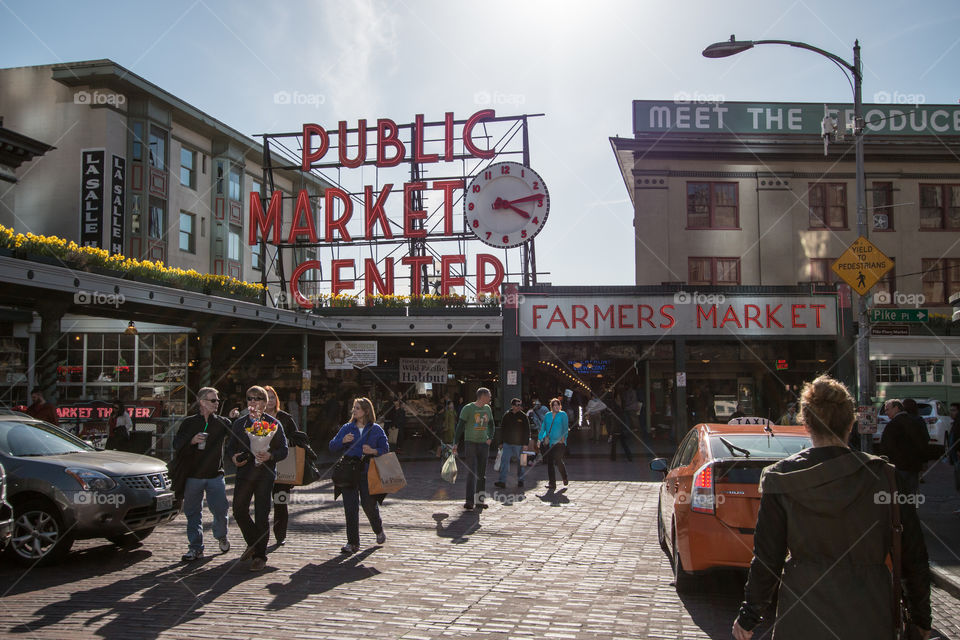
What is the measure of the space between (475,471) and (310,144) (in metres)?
22.9

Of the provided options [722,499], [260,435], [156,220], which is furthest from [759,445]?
[156,220]

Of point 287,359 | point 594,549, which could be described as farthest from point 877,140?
point 594,549

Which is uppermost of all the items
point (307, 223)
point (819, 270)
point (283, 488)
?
point (307, 223)

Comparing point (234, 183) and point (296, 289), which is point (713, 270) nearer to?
point (296, 289)

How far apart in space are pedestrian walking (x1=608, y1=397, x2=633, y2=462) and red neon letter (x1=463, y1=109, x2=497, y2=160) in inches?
486

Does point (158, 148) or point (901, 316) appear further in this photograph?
point (158, 148)

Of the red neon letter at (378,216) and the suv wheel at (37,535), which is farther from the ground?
the red neon letter at (378,216)

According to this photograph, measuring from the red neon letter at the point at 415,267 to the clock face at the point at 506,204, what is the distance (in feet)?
7.15

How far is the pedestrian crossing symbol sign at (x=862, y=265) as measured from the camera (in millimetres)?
13414

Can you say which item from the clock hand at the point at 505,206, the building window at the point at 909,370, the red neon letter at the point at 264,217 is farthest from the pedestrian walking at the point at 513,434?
the building window at the point at 909,370

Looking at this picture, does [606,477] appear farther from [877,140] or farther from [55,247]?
[877,140]

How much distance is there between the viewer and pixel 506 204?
29609mm

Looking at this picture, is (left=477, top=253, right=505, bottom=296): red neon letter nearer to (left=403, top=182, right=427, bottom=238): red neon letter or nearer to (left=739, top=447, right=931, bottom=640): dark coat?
(left=403, top=182, right=427, bottom=238): red neon letter

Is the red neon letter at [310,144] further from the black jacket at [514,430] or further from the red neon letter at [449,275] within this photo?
the black jacket at [514,430]
